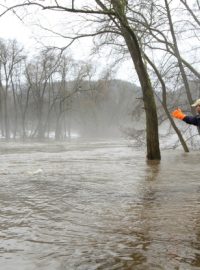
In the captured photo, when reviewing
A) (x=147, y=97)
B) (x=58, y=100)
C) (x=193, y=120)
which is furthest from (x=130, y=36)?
(x=58, y=100)

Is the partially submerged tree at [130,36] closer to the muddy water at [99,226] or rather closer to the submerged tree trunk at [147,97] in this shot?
the submerged tree trunk at [147,97]

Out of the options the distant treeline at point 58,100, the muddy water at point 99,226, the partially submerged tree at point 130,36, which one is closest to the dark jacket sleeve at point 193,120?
the muddy water at point 99,226

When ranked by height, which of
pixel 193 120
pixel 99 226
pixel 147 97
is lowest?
pixel 99 226

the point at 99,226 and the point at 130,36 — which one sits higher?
the point at 130,36

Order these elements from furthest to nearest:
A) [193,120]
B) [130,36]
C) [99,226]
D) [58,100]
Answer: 1. [58,100]
2. [130,36]
3. [193,120]
4. [99,226]

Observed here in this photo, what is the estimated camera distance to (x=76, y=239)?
4145 mm

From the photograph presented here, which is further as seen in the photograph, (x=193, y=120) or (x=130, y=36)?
(x=130, y=36)

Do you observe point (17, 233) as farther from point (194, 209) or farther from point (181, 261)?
point (194, 209)

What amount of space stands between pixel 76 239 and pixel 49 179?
5085 millimetres

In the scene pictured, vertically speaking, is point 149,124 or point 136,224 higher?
point 149,124

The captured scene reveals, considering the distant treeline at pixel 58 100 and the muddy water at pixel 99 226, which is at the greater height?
the distant treeline at pixel 58 100

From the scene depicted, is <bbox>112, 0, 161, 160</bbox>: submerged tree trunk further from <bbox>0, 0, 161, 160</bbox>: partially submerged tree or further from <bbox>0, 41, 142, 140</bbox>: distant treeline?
<bbox>0, 41, 142, 140</bbox>: distant treeline

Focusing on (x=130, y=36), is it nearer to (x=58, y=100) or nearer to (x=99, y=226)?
(x=99, y=226)

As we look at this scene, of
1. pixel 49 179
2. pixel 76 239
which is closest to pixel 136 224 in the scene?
pixel 76 239
